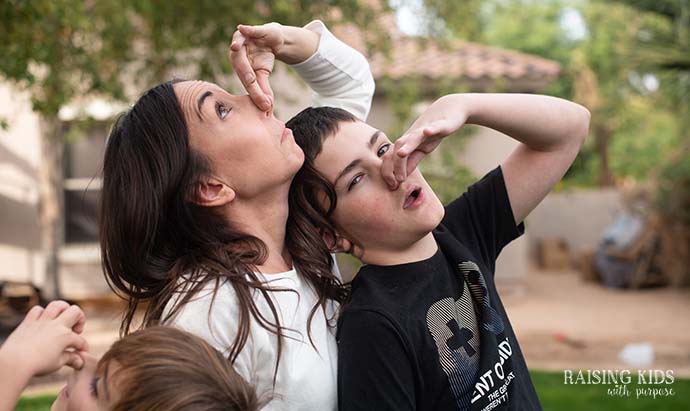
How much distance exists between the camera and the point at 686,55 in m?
8.67

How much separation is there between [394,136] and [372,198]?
5629 mm

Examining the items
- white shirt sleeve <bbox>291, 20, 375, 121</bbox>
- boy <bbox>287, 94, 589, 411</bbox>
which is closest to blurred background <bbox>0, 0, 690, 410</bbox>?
white shirt sleeve <bbox>291, 20, 375, 121</bbox>

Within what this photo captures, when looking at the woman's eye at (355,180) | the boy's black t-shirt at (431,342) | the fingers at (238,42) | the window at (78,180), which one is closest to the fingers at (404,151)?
the woman's eye at (355,180)

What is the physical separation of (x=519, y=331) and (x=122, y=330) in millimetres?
8320

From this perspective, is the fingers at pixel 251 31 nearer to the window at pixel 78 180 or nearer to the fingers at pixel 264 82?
the fingers at pixel 264 82

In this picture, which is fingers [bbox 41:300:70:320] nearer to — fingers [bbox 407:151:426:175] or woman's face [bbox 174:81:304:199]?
woman's face [bbox 174:81:304:199]

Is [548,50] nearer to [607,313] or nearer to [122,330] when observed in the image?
[607,313]

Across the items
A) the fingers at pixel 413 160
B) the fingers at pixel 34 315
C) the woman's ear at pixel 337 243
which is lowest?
the fingers at pixel 34 315

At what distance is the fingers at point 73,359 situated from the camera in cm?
166

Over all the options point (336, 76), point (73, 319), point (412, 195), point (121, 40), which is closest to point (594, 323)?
point (121, 40)

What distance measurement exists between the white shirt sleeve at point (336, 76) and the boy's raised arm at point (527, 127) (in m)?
0.35

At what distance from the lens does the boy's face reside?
1.92 metres

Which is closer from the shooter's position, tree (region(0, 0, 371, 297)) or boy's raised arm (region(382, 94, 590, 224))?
boy's raised arm (region(382, 94, 590, 224))

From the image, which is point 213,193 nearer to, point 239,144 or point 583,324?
point 239,144
